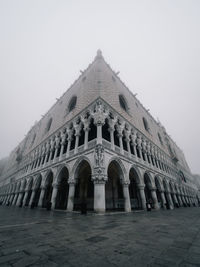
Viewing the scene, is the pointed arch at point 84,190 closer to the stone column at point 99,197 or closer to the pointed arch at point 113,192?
the pointed arch at point 113,192

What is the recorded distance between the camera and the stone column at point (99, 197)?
25.5 feet

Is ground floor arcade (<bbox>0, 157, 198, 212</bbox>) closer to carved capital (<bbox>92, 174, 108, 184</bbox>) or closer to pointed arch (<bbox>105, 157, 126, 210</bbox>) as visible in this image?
pointed arch (<bbox>105, 157, 126, 210</bbox>)

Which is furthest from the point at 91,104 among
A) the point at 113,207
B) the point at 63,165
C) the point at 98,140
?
the point at 113,207

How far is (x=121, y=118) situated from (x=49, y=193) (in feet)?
49.8

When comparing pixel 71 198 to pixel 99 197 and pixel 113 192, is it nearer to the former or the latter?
pixel 99 197

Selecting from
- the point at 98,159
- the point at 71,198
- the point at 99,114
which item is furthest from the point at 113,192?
the point at 99,114

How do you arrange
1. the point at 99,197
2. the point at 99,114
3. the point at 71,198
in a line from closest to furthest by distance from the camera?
1. the point at 99,197
2. the point at 71,198
3. the point at 99,114

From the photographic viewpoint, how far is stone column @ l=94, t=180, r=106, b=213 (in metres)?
7.77

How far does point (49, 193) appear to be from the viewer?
18.4 m

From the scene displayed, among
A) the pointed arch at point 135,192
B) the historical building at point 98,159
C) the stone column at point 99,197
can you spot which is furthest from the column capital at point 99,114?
the pointed arch at point 135,192

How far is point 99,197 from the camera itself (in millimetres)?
8070

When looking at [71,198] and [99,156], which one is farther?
[71,198]

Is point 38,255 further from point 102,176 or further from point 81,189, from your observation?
point 81,189

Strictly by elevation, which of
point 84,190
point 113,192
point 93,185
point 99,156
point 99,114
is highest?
point 99,114
